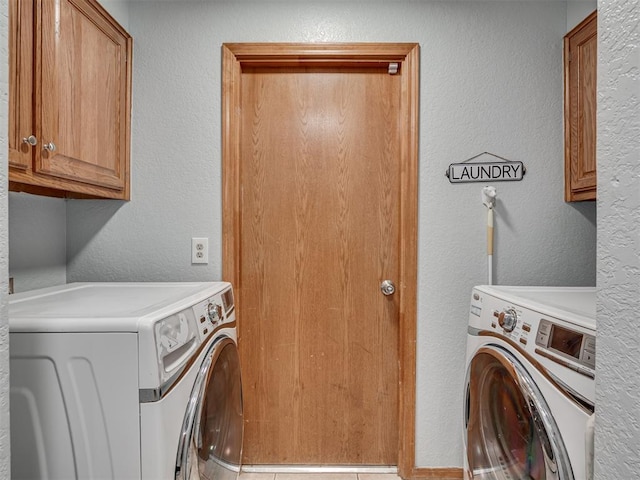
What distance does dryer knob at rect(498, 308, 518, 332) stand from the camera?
1.21m

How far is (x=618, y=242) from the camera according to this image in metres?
0.51

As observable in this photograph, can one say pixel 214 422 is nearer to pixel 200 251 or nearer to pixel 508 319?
pixel 200 251

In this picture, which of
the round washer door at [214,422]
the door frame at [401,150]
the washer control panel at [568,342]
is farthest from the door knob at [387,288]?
the washer control panel at [568,342]

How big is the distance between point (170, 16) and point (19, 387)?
1584mm

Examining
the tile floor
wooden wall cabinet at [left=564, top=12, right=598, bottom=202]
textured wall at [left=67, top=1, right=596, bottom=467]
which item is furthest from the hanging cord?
the tile floor

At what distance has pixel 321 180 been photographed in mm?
1887

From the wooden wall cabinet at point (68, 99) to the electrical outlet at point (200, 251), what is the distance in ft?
1.21

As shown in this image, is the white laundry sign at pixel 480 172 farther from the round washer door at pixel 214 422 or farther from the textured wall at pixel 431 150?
the round washer door at pixel 214 422

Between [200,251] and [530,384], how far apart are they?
135 cm

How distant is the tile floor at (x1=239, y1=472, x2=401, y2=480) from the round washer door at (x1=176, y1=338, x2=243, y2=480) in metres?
0.39

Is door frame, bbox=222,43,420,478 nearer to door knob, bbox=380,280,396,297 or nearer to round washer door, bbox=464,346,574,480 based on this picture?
door knob, bbox=380,280,396,297

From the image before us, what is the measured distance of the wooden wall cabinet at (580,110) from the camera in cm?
161

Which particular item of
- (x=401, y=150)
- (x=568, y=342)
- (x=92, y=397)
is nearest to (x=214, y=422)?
(x=92, y=397)

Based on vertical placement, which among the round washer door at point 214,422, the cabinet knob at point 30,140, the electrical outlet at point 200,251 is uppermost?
the cabinet knob at point 30,140
